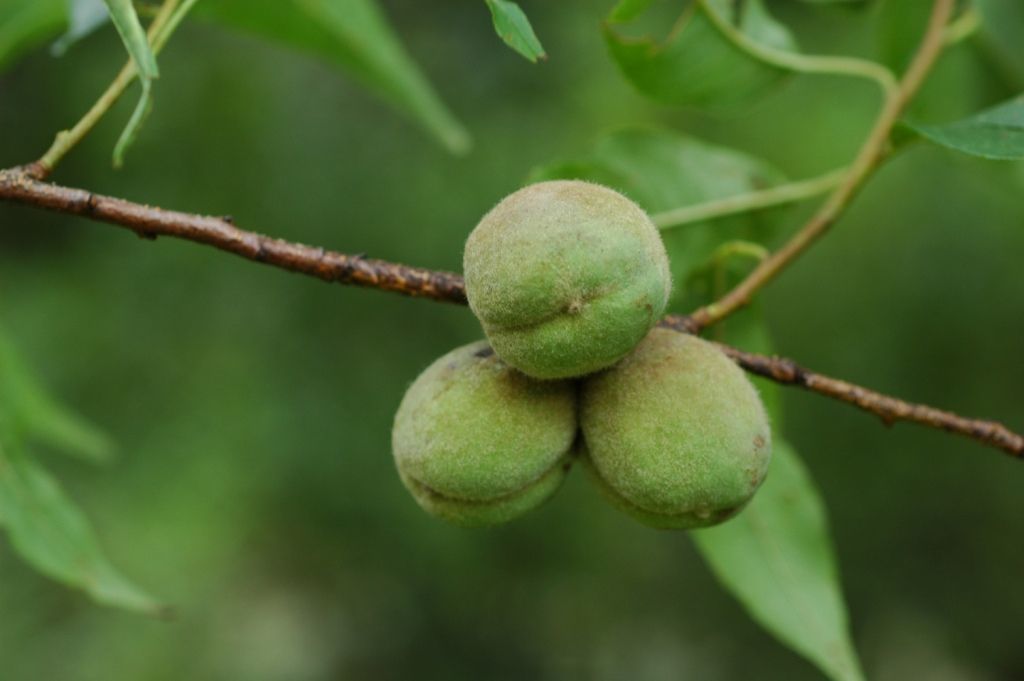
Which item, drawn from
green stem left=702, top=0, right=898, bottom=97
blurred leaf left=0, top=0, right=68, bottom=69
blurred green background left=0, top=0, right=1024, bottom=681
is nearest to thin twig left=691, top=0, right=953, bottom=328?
green stem left=702, top=0, right=898, bottom=97

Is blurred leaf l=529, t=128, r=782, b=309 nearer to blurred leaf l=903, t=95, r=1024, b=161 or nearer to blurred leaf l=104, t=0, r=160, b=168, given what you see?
blurred leaf l=903, t=95, r=1024, b=161

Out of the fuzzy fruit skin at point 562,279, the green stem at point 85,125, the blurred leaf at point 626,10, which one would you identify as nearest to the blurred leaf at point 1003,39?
the blurred leaf at point 626,10

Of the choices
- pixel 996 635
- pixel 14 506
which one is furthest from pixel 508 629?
pixel 14 506

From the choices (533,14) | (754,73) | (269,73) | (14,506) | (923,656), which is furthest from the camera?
(923,656)

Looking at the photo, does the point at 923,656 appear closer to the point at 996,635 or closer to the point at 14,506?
the point at 996,635

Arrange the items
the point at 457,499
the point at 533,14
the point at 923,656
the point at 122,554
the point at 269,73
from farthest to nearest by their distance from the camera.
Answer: the point at 923,656, the point at 269,73, the point at 533,14, the point at 122,554, the point at 457,499

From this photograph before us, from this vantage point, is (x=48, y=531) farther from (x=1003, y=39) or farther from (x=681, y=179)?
(x=1003, y=39)
